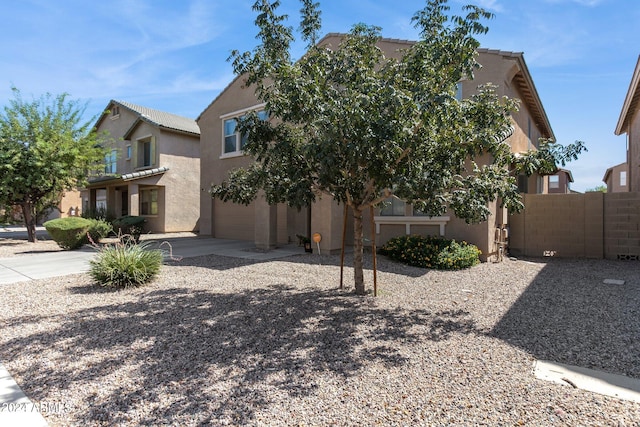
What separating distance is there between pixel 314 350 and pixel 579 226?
431 inches

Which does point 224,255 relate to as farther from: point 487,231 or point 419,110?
point 419,110

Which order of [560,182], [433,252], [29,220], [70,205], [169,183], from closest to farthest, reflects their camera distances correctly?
[433,252], [29,220], [169,183], [70,205], [560,182]

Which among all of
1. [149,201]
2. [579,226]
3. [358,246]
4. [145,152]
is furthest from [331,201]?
[145,152]

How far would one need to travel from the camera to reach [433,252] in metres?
9.66

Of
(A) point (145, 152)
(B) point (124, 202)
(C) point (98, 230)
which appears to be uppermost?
Answer: (A) point (145, 152)

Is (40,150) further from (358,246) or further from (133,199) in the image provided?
(358,246)

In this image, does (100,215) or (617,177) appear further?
(617,177)

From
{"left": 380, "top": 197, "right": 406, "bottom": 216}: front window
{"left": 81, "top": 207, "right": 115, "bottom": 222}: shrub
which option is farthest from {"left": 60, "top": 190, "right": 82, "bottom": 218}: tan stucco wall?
{"left": 380, "top": 197, "right": 406, "bottom": 216}: front window

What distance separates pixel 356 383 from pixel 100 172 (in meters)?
20.9

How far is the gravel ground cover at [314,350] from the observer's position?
3051 mm

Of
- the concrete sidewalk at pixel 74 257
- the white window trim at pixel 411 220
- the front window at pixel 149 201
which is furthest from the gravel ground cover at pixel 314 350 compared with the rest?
the front window at pixel 149 201

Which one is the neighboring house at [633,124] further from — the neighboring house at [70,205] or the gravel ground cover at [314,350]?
the neighboring house at [70,205]

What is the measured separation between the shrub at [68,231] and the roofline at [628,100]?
19.8 metres

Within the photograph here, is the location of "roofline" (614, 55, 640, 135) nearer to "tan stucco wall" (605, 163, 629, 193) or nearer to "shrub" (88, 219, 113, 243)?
"tan stucco wall" (605, 163, 629, 193)
